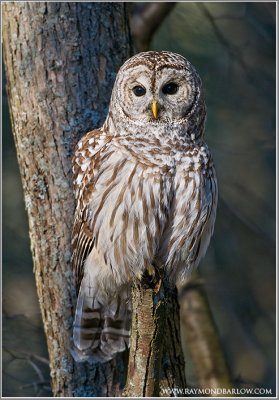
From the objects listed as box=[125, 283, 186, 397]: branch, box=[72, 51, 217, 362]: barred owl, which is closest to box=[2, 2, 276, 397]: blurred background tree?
box=[72, 51, 217, 362]: barred owl

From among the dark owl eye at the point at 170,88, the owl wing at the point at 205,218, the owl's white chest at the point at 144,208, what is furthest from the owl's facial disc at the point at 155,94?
the owl wing at the point at 205,218

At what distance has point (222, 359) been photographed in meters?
5.63

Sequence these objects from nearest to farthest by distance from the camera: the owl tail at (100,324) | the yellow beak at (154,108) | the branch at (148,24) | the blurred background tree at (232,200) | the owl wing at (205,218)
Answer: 1. the yellow beak at (154,108)
2. the owl wing at (205,218)
3. the owl tail at (100,324)
4. the branch at (148,24)
5. the blurred background tree at (232,200)

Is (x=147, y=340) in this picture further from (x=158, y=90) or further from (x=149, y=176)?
(x=158, y=90)

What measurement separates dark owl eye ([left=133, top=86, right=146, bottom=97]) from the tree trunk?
1.99ft

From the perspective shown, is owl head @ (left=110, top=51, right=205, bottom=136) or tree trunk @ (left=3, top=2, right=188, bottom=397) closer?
owl head @ (left=110, top=51, right=205, bottom=136)

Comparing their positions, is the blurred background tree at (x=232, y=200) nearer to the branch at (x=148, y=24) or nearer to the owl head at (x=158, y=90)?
the branch at (x=148, y=24)

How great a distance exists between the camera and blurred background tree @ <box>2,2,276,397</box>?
6.97 metres

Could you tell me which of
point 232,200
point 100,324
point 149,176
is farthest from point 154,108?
point 232,200

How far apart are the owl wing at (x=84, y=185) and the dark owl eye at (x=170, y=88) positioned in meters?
0.40

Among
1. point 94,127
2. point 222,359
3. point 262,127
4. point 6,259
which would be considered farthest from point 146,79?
point 262,127

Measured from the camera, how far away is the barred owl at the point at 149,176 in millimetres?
3953

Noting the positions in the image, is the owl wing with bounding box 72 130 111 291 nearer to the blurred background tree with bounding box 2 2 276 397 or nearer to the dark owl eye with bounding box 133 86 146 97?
the dark owl eye with bounding box 133 86 146 97

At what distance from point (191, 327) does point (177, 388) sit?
115 cm
